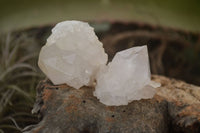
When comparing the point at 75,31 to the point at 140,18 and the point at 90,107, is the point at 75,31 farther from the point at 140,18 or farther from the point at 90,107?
the point at 140,18

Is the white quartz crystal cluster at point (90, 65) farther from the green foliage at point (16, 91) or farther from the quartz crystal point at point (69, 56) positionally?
the green foliage at point (16, 91)

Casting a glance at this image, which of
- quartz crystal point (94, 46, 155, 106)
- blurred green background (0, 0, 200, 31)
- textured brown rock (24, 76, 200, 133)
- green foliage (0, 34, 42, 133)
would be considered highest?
quartz crystal point (94, 46, 155, 106)

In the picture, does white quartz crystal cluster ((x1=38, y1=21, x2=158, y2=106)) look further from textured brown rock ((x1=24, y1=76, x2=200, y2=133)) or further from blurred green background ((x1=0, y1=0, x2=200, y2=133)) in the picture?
blurred green background ((x1=0, y1=0, x2=200, y2=133))

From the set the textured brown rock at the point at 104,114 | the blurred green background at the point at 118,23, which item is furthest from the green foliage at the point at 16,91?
the textured brown rock at the point at 104,114

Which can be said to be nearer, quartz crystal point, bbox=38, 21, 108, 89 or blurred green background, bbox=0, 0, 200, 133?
quartz crystal point, bbox=38, 21, 108, 89

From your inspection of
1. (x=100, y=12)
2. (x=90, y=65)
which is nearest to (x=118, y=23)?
(x=100, y=12)

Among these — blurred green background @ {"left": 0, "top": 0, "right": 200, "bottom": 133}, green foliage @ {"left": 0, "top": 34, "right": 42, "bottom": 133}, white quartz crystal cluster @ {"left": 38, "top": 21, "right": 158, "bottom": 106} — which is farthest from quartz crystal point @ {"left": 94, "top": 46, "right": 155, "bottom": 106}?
blurred green background @ {"left": 0, "top": 0, "right": 200, "bottom": 133}

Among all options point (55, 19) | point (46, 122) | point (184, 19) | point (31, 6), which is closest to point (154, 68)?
point (184, 19)
